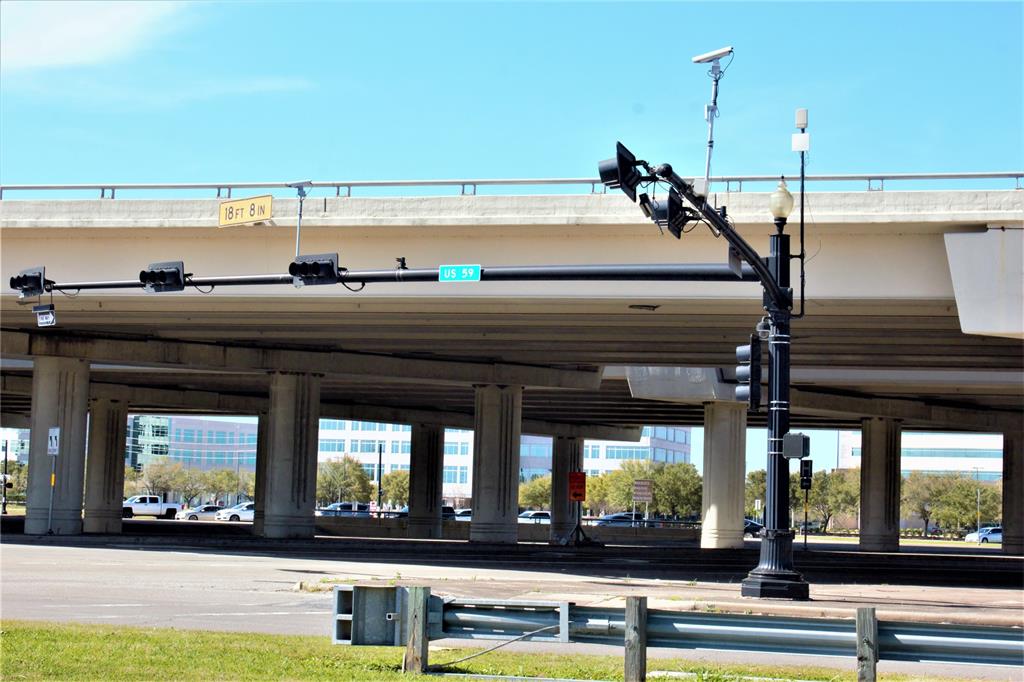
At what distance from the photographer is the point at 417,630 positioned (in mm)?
11070

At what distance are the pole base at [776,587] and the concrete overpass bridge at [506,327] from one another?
7946 millimetres

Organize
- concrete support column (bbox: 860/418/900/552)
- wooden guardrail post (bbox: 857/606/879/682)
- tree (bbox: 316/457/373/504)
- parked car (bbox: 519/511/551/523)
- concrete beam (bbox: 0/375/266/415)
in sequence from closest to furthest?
1. wooden guardrail post (bbox: 857/606/879/682)
2. concrete beam (bbox: 0/375/266/415)
3. concrete support column (bbox: 860/418/900/552)
4. parked car (bbox: 519/511/551/523)
5. tree (bbox: 316/457/373/504)

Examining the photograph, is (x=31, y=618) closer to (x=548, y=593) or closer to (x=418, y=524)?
(x=548, y=593)

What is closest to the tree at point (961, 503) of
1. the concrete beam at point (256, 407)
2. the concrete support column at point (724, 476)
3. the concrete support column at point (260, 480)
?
the concrete beam at point (256, 407)

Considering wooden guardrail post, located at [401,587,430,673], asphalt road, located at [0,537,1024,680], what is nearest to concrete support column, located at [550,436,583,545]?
asphalt road, located at [0,537,1024,680]

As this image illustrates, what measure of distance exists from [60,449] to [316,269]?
2260cm

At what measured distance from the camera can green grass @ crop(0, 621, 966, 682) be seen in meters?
11.2

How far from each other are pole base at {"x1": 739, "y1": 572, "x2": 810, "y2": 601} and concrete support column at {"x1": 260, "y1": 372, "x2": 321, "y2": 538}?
2715 cm

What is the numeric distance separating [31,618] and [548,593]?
8661 millimetres

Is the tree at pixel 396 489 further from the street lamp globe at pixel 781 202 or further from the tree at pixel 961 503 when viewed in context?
the street lamp globe at pixel 781 202

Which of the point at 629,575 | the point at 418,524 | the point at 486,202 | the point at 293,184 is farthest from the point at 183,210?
the point at 418,524

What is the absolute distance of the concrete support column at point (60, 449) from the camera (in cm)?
4206

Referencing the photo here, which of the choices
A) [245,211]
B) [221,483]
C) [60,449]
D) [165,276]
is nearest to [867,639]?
[165,276]

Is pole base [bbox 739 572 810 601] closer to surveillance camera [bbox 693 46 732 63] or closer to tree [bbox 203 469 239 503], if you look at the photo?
surveillance camera [bbox 693 46 732 63]
